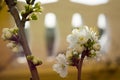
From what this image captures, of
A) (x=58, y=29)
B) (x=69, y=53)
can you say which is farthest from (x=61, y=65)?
(x=58, y=29)

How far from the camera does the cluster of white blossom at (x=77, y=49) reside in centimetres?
39

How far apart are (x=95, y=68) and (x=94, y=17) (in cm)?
31

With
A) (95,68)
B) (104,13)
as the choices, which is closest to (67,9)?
(104,13)

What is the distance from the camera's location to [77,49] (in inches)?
15.2

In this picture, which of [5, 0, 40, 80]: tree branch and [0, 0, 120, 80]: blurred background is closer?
[5, 0, 40, 80]: tree branch

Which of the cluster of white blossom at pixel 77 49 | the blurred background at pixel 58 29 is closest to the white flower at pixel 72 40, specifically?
the cluster of white blossom at pixel 77 49

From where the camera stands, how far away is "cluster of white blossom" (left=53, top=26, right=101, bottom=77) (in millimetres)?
386

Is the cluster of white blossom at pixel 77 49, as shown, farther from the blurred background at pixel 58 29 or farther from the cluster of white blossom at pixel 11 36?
the blurred background at pixel 58 29

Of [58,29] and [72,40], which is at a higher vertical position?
[72,40]

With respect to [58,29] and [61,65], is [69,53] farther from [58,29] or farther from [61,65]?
[58,29]

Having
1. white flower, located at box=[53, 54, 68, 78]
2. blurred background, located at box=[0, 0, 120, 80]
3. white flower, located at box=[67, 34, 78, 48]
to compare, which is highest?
white flower, located at box=[67, 34, 78, 48]

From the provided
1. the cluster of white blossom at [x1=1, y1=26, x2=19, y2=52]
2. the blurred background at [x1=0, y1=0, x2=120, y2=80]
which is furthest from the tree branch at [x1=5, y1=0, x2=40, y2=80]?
the blurred background at [x1=0, y1=0, x2=120, y2=80]

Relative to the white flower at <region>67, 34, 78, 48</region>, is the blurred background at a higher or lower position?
lower

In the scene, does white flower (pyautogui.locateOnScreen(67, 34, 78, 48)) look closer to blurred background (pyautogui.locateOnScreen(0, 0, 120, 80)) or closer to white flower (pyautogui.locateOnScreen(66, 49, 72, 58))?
white flower (pyautogui.locateOnScreen(66, 49, 72, 58))
